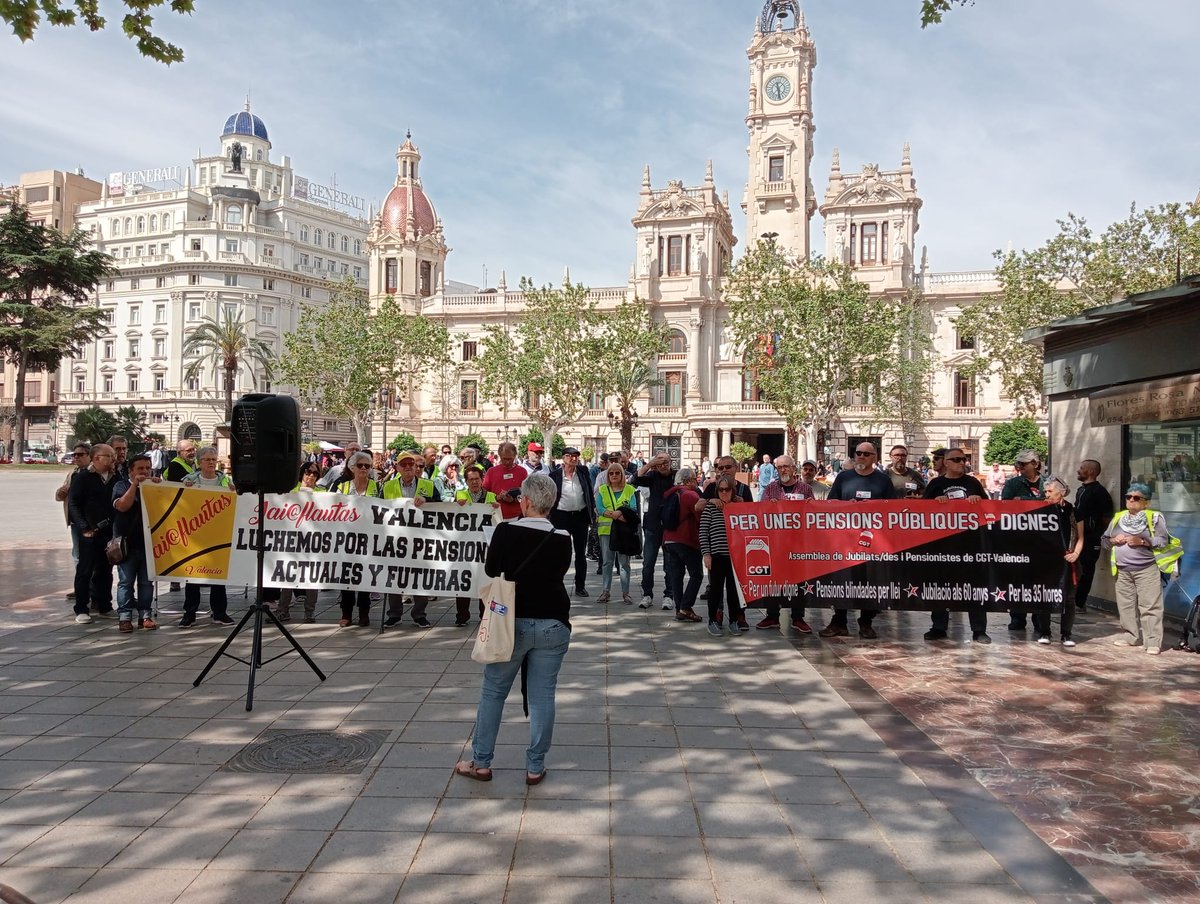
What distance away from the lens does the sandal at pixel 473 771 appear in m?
5.16

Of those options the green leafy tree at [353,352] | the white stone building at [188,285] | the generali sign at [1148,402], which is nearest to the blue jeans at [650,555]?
the generali sign at [1148,402]

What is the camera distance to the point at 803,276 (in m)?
45.0

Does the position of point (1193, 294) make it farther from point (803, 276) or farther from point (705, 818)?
point (803, 276)

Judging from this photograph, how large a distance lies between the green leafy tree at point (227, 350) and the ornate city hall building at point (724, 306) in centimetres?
1051

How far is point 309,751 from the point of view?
5645mm

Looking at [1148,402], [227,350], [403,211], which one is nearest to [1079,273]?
[1148,402]

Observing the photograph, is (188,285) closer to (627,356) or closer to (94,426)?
(94,426)

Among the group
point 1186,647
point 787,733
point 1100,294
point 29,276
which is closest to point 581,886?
point 787,733

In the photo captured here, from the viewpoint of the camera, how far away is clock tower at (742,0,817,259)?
60.3 meters

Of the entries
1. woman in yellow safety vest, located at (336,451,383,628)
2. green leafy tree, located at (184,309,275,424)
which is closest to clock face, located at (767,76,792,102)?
green leafy tree, located at (184,309,275,424)

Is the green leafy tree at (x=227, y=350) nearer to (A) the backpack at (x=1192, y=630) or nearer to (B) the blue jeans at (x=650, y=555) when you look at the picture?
(B) the blue jeans at (x=650, y=555)

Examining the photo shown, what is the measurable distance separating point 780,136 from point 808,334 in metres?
24.8

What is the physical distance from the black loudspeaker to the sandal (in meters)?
2.79

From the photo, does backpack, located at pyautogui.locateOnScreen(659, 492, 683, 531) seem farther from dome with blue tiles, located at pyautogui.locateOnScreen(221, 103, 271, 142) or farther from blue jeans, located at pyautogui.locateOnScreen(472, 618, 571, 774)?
dome with blue tiles, located at pyautogui.locateOnScreen(221, 103, 271, 142)
